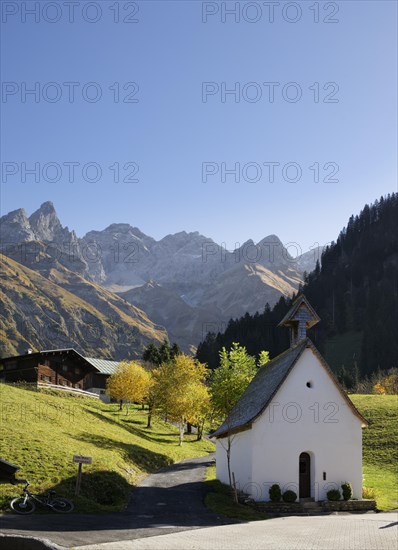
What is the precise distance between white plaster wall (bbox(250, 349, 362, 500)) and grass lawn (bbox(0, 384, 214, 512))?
8046mm

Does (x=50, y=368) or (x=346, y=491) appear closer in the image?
(x=346, y=491)

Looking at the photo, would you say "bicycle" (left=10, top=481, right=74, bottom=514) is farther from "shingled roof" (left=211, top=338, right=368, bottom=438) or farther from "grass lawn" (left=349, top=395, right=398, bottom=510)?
"grass lawn" (left=349, top=395, right=398, bottom=510)

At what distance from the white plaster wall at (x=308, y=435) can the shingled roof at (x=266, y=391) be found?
12.9 inches

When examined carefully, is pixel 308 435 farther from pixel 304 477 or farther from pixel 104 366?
pixel 104 366

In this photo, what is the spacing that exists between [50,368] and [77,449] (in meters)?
46.8

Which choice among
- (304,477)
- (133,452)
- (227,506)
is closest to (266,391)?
(304,477)

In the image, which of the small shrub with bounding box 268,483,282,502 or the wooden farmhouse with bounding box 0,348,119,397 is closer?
the small shrub with bounding box 268,483,282,502

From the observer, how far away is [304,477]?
33.7 meters

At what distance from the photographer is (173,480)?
4219 cm

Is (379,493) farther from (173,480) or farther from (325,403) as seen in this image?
(173,480)

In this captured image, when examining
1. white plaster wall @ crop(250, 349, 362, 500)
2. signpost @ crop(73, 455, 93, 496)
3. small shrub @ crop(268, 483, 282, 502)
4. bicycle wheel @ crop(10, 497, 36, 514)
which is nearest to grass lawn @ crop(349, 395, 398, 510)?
white plaster wall @ crop(250, 349, 362, 500)

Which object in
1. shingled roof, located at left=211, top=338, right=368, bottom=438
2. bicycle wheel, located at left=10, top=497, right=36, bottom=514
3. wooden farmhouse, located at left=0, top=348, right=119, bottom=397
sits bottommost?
bicycle wheel, located at left=10, top=497, right=36, bottom=514

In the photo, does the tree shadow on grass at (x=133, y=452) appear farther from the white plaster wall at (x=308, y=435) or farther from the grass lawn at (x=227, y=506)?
the white plaster wall at (x=308, y=435)

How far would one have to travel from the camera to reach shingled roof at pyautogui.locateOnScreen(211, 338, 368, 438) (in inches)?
1344
